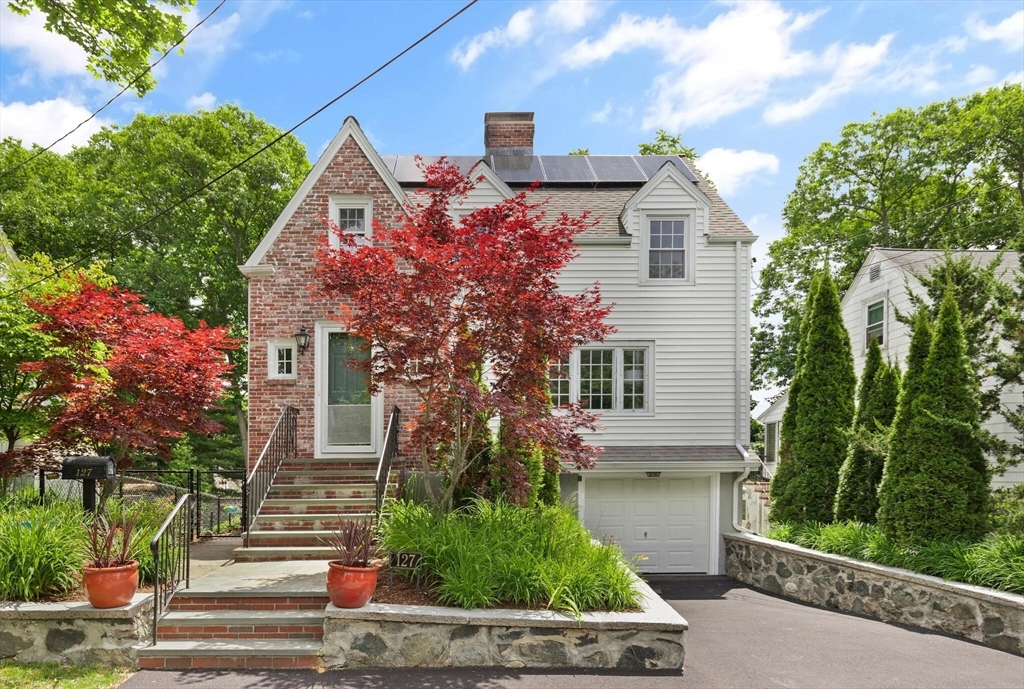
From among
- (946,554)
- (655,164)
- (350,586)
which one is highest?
(655,164)

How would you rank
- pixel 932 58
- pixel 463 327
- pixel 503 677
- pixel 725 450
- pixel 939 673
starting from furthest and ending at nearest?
pixel 725 450 → pixel 932 58 → pixel 463 327 → pixel 939 673 → pixel 503 677

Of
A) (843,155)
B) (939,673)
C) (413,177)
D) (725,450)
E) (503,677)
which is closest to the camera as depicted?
(503,677)

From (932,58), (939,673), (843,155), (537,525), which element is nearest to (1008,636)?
(939,673)

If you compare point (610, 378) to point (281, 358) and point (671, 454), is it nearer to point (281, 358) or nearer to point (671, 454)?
point (671, 454)

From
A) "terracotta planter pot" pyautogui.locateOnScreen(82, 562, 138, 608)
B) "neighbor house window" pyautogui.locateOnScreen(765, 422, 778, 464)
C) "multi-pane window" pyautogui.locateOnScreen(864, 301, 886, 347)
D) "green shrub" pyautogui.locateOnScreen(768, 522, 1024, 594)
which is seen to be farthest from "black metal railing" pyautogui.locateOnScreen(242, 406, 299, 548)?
"neighbor house window" pyautogui.locateOnScreen(765, 422, 778, 464)

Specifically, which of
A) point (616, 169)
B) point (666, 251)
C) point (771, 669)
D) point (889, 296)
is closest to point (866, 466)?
point (666, 251)

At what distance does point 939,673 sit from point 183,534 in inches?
292

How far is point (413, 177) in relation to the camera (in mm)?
13836

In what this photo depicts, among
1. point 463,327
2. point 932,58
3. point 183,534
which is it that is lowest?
point 183,534

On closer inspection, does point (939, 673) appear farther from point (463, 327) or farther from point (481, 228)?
point (481, 228)

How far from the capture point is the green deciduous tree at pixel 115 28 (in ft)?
26.2

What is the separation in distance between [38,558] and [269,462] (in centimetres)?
390

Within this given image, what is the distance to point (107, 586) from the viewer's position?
6.11m

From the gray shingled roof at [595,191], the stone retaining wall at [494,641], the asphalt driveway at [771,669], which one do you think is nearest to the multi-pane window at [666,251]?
the gray shingled roof at [595,191]
